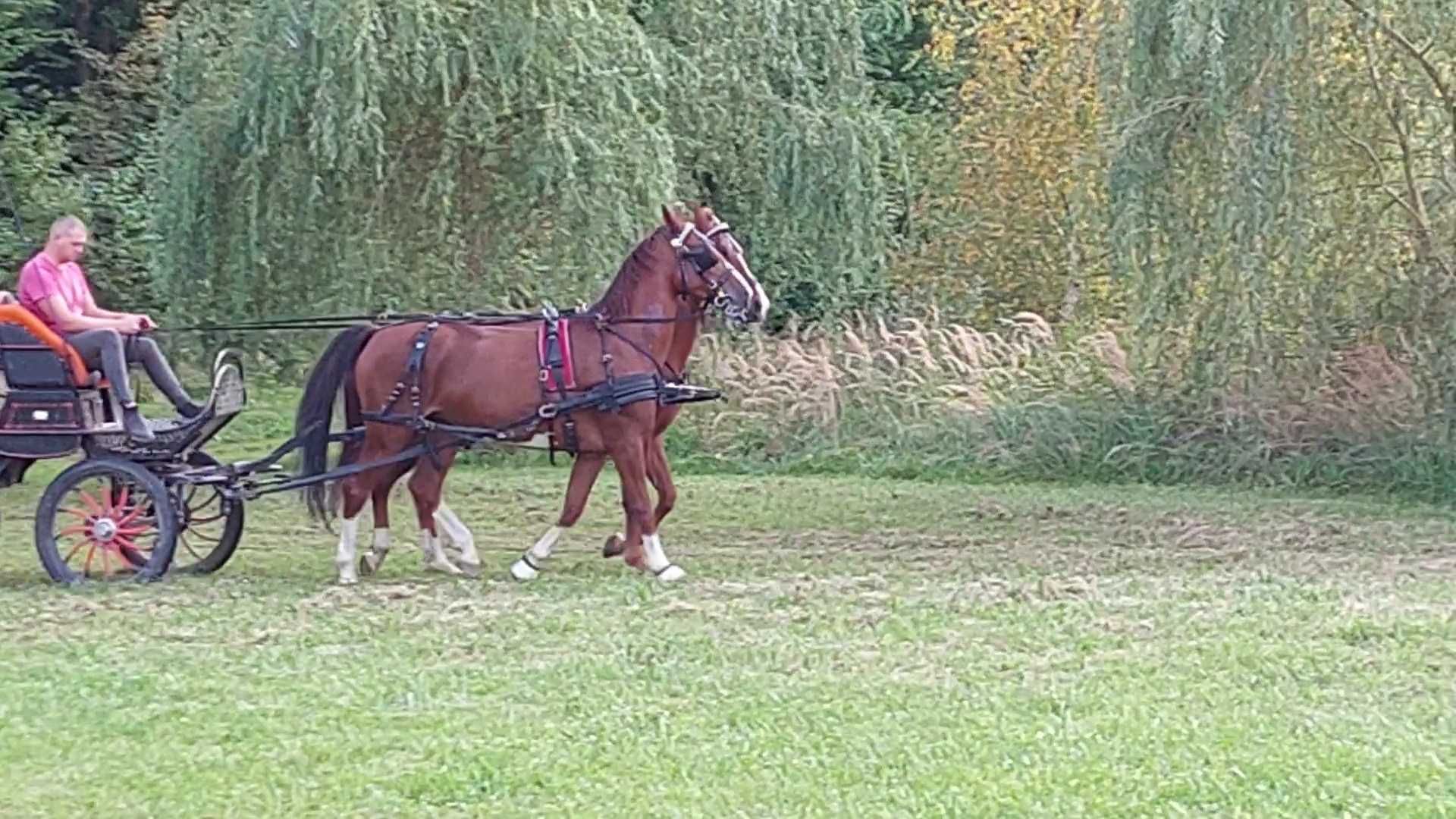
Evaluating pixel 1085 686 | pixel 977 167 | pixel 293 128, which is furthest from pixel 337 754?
pixel 977 167

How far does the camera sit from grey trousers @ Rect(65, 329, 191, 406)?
379 inches

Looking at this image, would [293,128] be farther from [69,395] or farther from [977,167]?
[977,167]

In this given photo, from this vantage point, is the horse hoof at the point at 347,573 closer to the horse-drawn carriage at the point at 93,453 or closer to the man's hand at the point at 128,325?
the horse-drawn carriage at the point at 93,453

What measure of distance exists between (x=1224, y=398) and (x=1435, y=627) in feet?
20.1

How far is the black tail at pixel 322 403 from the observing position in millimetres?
10227

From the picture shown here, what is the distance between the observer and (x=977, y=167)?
2111 centimetres

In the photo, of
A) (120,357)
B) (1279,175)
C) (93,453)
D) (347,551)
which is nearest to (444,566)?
(347,551)

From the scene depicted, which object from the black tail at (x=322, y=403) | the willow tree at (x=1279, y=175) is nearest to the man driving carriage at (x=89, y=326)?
the black tail at (x=322, y=403)

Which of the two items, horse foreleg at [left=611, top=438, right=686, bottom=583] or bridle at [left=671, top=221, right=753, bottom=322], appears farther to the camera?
bridle at [left=671, top=221, right=753, bottom=322]

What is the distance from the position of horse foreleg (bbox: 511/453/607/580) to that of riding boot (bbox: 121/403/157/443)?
6.08 ft

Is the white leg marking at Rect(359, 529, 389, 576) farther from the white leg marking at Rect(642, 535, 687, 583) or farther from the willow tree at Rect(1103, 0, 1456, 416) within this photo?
the willow tree at Rect(1103, 0, 1456, 416)

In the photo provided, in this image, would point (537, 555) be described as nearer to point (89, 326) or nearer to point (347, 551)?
point (347, 551)

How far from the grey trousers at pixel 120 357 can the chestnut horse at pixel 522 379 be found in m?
0.79

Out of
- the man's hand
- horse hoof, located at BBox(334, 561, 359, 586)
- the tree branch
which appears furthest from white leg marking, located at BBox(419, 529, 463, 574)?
the tree branch
